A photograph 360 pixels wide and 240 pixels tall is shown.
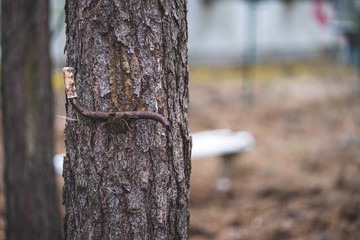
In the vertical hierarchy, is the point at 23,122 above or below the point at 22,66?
below

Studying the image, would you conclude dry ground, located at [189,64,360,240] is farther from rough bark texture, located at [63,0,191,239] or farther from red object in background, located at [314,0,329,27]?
red object in background, located at [314,0,329,27]

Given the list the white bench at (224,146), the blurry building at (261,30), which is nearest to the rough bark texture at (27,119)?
the white bench at (224,146)

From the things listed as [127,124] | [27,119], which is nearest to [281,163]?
[27,119]

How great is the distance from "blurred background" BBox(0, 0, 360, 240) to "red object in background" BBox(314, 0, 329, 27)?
4 cm

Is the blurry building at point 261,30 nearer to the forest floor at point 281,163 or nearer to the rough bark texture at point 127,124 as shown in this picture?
the forest floor at point 281,163

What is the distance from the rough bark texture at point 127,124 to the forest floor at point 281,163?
8.14ft

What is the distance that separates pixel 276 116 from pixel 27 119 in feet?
22.8

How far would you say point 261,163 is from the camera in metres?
6.56

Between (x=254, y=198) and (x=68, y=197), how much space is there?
3734 millimetres

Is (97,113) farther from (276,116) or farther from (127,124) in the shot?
(276,116)

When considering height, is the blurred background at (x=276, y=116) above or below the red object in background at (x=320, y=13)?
below

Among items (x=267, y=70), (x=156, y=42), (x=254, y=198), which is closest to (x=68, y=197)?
(x=156, y=42)

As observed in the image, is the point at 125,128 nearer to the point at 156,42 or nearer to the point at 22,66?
the point at 156,42

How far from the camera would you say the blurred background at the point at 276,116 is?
Result: 14.0 ft
